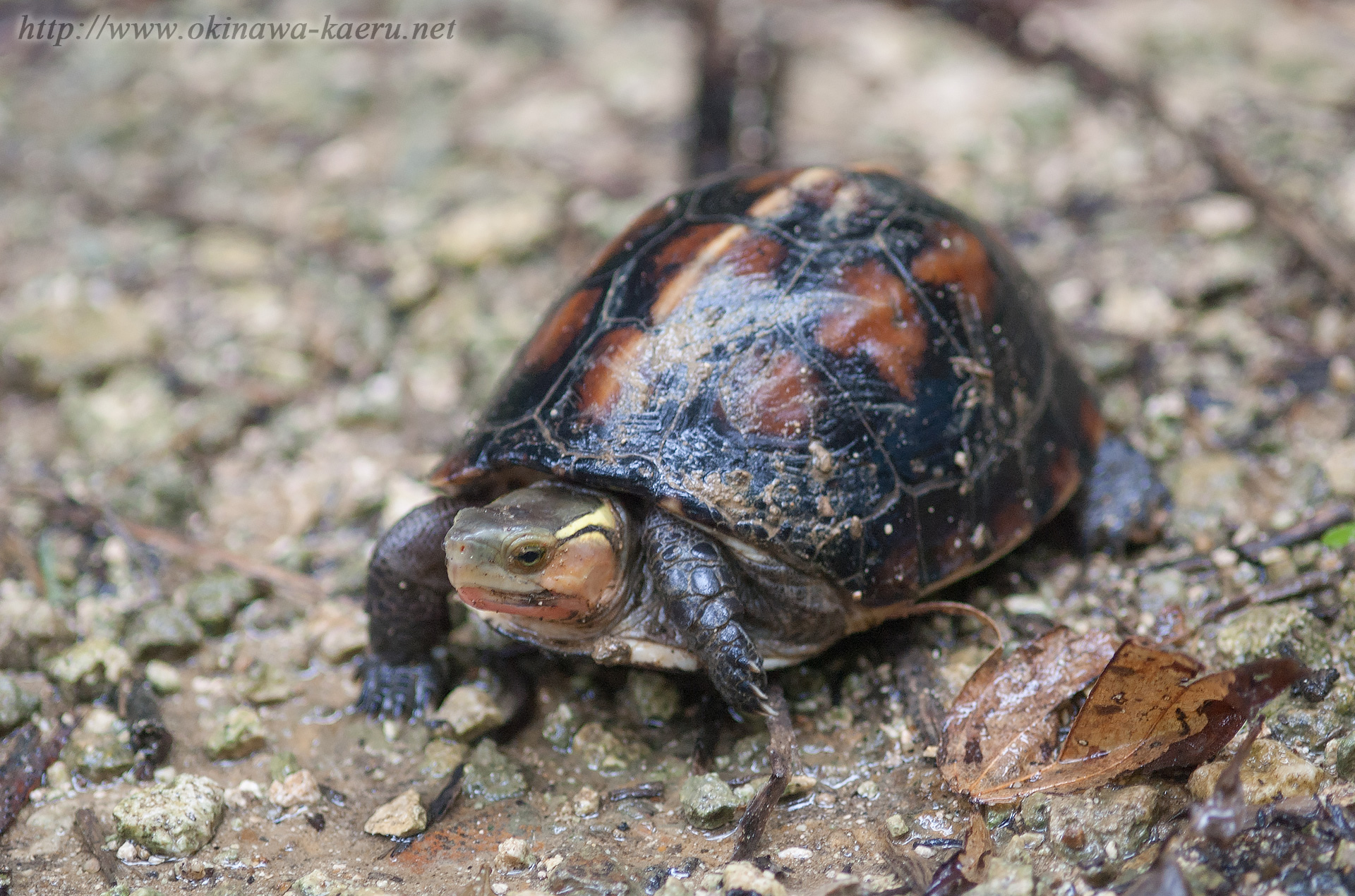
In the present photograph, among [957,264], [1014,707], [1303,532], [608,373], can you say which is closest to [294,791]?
[608,373]

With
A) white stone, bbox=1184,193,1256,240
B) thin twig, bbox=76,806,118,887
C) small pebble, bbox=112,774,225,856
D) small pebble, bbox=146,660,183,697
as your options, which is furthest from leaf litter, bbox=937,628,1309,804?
white stone, bbox=1184,193,1256,240

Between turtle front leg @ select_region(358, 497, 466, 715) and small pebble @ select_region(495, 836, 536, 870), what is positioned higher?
turtle front leg @ select_region(358, 497, 466, 715)

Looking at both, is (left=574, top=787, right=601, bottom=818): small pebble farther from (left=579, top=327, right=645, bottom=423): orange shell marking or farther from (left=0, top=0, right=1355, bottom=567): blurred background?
(left=0, top=0, right=1355, bottom=567): blurred background

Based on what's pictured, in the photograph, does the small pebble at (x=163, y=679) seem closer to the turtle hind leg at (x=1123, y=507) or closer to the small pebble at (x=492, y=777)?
the small pebble at (x=492, y=777)

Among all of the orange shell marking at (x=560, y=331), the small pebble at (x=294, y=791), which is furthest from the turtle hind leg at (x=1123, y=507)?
the small pebble at (x=294, y=791)

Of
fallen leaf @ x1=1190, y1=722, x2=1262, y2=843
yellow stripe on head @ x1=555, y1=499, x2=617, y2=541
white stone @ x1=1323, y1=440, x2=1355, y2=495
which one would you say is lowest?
Result: white stone @ x1=1323, y1=440, x2=1355, y2=495

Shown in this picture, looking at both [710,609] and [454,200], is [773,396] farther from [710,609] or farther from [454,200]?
[454,200]

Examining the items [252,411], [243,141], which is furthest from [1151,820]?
[243,141]
